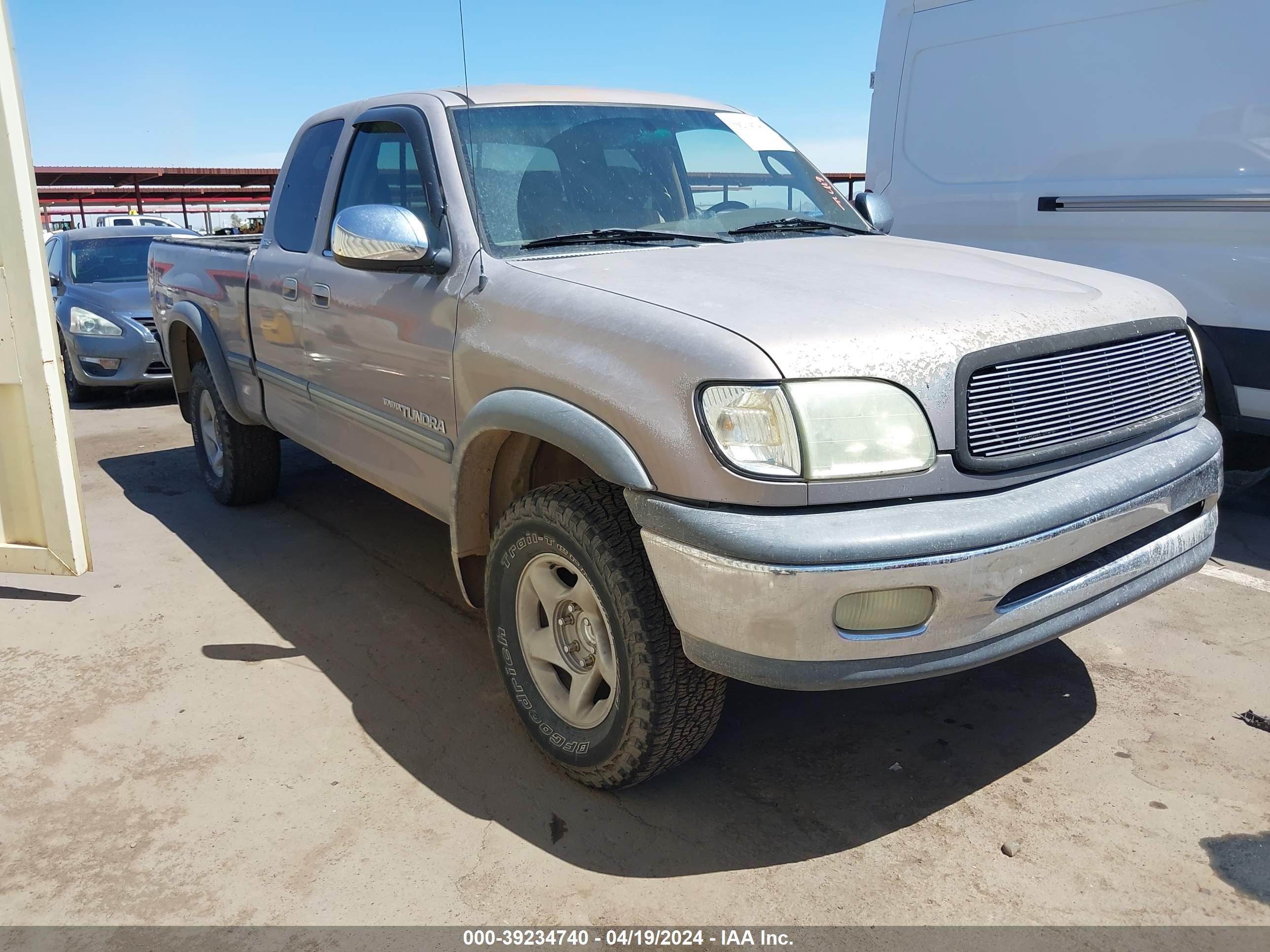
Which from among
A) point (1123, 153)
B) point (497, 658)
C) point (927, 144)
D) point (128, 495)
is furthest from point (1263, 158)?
point (128, 495)

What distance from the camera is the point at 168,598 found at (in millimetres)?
4078

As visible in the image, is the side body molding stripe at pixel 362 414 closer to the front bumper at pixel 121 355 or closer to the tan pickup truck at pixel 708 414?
the tan pickup truck at pixel 708 414

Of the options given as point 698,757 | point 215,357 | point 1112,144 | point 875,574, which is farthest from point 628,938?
point 1112,144

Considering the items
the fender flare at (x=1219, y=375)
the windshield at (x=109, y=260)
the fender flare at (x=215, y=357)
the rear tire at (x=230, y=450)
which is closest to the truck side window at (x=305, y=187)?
the fender flare at (x=215, y=357)

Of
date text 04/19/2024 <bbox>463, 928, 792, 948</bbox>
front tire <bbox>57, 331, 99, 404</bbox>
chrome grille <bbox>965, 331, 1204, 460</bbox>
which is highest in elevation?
chrome grille <bbox>965, 331, 1204, 460</bbox>

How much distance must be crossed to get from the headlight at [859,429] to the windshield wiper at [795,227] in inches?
49.7

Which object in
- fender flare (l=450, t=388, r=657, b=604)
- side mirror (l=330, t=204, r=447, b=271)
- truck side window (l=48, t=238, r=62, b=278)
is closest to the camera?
fender flare (l=450, t=388, r=657, b=604)

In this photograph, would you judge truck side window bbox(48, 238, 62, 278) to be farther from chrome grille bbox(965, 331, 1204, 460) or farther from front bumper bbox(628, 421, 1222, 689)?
chrome grille bbox(965, 331, 1204, 460)

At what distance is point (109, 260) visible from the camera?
938 centimetres

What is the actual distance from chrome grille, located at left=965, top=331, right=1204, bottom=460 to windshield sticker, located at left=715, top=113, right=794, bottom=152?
5.64ft

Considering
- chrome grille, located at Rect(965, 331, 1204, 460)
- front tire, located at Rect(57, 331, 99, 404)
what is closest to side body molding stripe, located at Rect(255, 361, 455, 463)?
chrome grille, located at Rect(965, 331, 1204, 460)

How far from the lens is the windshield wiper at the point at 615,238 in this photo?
9.71 ft

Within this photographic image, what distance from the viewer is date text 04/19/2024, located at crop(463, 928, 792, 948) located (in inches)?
83.2

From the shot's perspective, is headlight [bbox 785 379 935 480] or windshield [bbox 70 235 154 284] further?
windshield [bbox 70 235 154 284]
